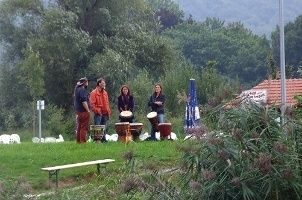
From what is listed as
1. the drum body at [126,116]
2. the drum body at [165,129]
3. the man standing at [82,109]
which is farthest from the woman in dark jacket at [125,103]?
the man standing at [82,109]

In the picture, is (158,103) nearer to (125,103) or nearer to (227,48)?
(125,103)

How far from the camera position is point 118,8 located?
156 feet

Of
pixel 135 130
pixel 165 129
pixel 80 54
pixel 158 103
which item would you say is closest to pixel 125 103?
pixel 135 130

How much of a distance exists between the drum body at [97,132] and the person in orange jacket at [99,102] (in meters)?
0.42

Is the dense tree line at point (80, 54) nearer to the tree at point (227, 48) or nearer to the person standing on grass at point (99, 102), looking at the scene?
the person standing on grass at point (99, 102)

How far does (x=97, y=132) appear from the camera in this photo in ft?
70.3

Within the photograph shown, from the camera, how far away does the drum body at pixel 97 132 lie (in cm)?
2131

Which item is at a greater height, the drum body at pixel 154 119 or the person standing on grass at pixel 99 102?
the person standing on grass at pixel 99 102

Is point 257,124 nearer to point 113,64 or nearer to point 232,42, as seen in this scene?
point 113,64

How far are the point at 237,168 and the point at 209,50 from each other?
9375 centimetres

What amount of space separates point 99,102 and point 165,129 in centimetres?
215

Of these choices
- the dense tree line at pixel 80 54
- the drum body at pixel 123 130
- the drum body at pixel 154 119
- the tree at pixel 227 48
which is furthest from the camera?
the tree at pixel 227 48

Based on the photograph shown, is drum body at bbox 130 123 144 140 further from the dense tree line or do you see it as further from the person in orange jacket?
the dense tree line

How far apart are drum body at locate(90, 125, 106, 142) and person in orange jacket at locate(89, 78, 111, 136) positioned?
1.38ft
